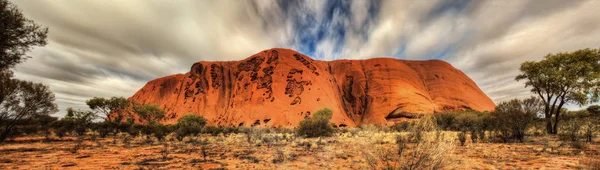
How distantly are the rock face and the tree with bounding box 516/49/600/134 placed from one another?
25444 mm

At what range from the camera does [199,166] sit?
23.2 ft

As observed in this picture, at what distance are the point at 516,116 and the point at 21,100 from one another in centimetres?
2989

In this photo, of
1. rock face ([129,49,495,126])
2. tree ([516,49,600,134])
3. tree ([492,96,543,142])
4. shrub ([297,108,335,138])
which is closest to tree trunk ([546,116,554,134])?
tree ([516,49,600,134])

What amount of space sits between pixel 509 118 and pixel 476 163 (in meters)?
7.80

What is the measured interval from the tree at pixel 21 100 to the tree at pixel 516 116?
2871 centimetres

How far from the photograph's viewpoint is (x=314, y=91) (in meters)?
49.4

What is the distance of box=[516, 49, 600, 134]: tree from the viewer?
49.1 feet

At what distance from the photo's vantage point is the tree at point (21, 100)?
13.6 meters

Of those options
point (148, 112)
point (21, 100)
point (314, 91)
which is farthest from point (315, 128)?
point (148, 112)

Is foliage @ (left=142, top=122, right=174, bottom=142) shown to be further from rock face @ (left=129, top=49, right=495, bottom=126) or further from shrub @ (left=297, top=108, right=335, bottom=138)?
rock face @ (left=129, top=49, right=495, bottom=126)

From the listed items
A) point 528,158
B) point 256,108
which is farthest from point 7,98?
point 256,108

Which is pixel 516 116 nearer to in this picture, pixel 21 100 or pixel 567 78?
pixel 567 78

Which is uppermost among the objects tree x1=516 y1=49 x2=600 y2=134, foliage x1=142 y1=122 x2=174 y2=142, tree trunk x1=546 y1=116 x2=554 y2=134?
tree x1=516 y1=49 x2=600 y2=134

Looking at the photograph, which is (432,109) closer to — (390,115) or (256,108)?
(390,115)
